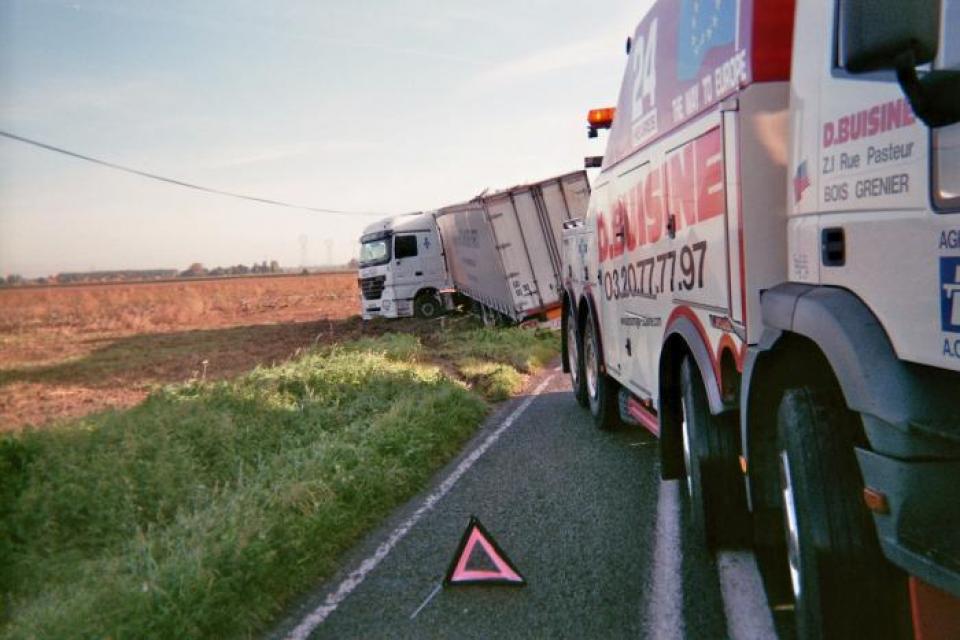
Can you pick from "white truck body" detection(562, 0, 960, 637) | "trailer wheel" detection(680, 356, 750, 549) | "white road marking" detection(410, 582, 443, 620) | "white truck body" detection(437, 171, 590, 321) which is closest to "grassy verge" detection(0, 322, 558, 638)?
"white road marking" detection(410, 582, 443, 620)

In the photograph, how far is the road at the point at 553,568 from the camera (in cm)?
408

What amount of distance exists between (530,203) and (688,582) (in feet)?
46.7

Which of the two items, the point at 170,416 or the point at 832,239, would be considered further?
the point at 170,416

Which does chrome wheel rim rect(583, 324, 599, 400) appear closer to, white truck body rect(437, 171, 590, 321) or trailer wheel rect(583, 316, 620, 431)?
trailer wheel rect(583, 316, 620, 431)

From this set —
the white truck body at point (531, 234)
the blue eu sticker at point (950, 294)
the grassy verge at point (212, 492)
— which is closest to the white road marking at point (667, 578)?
the grassy verge at point (212, 492)

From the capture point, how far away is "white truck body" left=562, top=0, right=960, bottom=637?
2.44 m

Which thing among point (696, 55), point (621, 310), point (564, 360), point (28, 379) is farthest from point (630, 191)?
point (28, 379)

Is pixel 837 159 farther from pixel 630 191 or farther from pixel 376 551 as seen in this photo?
pixel 376 551

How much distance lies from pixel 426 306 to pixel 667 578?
21.5 meters

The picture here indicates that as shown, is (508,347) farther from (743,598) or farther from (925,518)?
(925,518)

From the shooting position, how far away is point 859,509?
2850 mm

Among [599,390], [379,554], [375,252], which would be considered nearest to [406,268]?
[375,252]

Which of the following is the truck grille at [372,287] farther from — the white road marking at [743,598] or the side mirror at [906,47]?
the side mirror at [906,47]

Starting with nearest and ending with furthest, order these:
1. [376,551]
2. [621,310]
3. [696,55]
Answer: [696,55] → [376,551] → [621,310]
